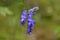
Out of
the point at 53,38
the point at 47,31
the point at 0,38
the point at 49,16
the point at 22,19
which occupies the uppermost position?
the point at 49,16

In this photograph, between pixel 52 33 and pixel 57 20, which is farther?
pixel 57 20

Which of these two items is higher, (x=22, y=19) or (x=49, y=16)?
(x=49, y=16)

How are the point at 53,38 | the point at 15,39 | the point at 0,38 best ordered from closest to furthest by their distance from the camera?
the point at 15,39 → the point at 0,38 → the point at 53,38

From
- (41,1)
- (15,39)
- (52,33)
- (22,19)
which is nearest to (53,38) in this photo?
(52,33)

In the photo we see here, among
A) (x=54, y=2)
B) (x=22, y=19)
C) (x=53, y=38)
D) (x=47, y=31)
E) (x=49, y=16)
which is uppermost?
(x=54, y=2)

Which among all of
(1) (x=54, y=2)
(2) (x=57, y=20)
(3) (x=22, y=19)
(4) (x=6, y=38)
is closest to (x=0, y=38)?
(4) (x=6, y=38)

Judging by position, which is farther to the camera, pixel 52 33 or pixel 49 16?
pixel 49 16

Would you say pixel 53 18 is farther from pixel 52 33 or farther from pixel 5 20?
pixel 5 20

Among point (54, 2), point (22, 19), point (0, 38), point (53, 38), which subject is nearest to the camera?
point (22, 19)

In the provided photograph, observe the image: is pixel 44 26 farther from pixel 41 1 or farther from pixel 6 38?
pixel 6 38

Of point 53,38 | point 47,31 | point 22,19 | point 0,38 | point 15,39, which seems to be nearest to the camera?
point 22,19
